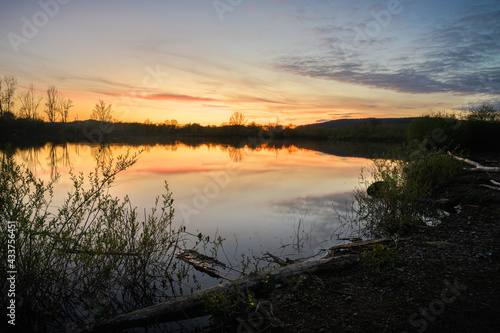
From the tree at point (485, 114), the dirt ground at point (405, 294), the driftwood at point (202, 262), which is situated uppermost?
the tree at point (485, 114)

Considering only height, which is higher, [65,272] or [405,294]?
[405,294]

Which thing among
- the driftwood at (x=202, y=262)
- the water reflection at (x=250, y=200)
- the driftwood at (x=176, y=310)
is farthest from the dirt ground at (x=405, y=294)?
the water reflection at (x=250, y=200)

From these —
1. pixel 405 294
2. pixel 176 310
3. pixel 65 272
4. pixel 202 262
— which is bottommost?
pixel 202 262

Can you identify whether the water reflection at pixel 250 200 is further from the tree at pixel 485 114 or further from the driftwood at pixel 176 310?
the tree at pixel 485 114

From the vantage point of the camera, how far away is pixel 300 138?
116m

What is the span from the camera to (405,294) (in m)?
4.88

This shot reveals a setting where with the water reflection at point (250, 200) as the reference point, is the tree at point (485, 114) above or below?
above

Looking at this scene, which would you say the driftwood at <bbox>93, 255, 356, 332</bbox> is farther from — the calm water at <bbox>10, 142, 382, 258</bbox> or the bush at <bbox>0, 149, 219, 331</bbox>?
the calm water at <bbox>10, 142, 382, 258</bbox>

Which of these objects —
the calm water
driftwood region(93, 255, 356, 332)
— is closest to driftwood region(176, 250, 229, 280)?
the calm water

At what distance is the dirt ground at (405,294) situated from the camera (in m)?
4.18

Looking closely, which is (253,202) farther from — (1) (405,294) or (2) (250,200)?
(1) (405,294)

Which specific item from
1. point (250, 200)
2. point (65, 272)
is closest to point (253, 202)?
point (250, 200)

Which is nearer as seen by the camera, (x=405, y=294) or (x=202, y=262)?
(x=405, y=294)

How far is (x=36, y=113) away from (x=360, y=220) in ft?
324
